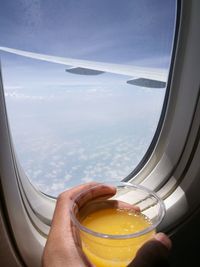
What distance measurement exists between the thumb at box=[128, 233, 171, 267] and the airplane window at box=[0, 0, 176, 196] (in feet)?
1.70

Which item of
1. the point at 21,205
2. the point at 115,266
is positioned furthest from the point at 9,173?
the point at 115,266

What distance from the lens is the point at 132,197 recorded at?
948mm

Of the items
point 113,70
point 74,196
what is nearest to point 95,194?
point 74,196

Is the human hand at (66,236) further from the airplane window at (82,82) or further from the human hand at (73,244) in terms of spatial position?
the airplane window at (82,82)

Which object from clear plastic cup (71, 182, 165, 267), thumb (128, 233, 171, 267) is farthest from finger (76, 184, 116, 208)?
thumb (128, 233, 171, 267)

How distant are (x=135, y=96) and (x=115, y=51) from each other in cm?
27

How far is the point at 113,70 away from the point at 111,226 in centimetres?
83

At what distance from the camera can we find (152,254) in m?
0.58

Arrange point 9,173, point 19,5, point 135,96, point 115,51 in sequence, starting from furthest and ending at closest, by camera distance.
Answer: point 135,96
point 115,51
point 19,5
point 9,173

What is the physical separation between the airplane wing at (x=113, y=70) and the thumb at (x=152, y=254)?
693 mm

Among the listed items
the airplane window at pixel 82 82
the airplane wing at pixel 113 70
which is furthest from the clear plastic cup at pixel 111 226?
the airplane wing at pixel 113 70

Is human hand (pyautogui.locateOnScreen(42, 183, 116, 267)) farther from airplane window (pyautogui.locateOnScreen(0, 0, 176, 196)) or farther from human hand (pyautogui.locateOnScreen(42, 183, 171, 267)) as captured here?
airplane window (pyautogui.locateOnScreen(0, 0, 176, 196))

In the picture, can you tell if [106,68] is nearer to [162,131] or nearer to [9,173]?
[162,131]

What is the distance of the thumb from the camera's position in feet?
1.88
